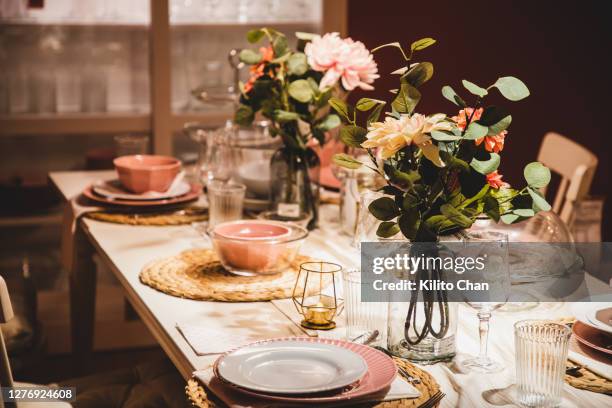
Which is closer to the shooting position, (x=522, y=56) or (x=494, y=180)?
(x=494, y=180)

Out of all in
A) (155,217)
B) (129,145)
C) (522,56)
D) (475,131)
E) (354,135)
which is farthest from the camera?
(522,56)

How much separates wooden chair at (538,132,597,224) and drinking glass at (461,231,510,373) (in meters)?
1.05

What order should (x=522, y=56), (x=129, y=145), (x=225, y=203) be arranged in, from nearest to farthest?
(x=225, y=203) < (x=129, y=145) < (x=522, y=56)

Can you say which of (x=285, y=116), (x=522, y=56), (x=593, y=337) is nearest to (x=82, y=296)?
(x=285, y=116)

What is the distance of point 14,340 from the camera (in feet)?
7.90

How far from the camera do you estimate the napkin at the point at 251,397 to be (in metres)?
1.15

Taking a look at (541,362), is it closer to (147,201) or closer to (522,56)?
(147,201)

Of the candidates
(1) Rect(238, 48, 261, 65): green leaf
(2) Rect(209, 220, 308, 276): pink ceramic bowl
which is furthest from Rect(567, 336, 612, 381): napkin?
(1) Rect(238, 48, 261, 65): green leaf

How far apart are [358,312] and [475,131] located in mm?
349

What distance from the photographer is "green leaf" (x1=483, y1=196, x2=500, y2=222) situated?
131 centimetres

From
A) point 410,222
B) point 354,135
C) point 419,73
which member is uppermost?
point 419,73

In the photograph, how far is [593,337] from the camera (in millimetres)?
1438

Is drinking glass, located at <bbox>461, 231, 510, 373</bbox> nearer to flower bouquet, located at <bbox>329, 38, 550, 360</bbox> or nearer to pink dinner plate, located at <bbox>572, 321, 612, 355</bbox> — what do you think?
flower bouquet, located at <bbox>329, 38, 550, 360</bbox>

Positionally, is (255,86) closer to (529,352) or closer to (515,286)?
(515,286)
